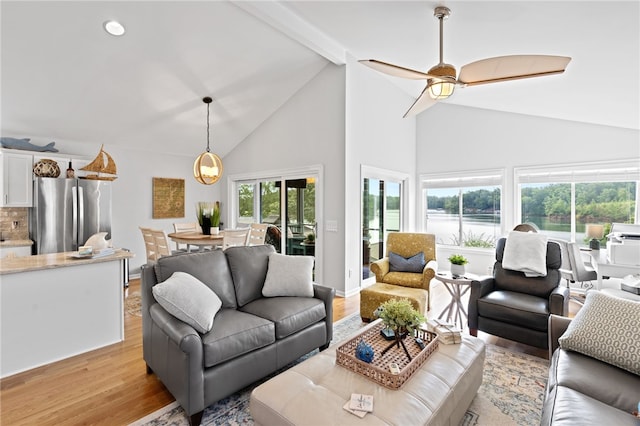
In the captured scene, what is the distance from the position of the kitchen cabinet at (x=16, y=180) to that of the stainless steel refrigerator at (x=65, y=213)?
0.09 m

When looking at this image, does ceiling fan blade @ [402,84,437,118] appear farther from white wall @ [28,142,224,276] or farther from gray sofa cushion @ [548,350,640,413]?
white wall @ [28,142,224,276]

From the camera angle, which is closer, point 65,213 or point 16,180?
point 16,180

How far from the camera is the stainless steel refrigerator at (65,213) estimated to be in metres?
4.52

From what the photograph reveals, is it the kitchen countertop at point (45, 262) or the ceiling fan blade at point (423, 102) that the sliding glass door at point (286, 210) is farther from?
the kitchen countertop at point (45, 262)

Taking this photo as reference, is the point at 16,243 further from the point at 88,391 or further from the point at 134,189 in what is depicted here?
the point at 88,391

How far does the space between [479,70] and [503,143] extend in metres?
3.60

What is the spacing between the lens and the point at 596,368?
1680 mm

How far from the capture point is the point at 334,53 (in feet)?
13.7

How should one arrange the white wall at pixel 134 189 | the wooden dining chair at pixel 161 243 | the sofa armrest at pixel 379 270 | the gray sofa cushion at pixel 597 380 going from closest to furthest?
the gray sofa cushion at pixel 597 380 < the sofa armrest at pixel 379 270 < the wooden dining chair at pixel 161 243 < the white wall at pixel 134 189

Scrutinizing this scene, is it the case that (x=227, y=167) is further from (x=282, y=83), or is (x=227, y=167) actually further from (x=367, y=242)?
(x=367, y=242)

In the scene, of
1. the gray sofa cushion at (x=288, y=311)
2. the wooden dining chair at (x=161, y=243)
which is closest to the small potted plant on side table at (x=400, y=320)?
the gray sofa cushion at (x=288, y=311)

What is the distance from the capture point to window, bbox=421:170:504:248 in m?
5.57

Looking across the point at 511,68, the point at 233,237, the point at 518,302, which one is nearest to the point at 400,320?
the point at 518,302

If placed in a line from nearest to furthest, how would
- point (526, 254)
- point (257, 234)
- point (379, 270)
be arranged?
point (526, 254) < point (379, 270) < point (257, 234)
